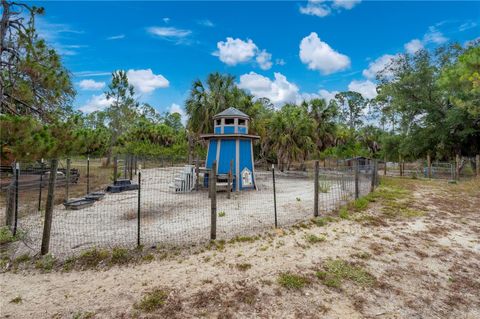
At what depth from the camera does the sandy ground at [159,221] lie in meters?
4.87

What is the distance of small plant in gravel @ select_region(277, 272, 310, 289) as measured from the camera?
10.8ft

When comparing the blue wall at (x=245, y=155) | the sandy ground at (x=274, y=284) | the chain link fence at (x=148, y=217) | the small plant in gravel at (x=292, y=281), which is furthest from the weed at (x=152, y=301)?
the blue wall at (x=245, y=155)

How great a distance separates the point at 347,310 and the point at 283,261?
131 centimetres

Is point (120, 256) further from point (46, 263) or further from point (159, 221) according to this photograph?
point (159, 221)

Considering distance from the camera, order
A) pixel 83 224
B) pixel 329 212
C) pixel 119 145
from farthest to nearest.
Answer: pixel 119 145 < pixel 329 212 < pixel 83 224

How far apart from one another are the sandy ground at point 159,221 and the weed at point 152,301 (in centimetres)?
165

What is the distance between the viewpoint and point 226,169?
11852 millimetres

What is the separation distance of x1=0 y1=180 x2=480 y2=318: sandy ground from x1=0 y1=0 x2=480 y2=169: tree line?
2516mm

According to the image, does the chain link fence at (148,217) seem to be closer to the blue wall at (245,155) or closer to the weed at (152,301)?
the weed at (152,301)

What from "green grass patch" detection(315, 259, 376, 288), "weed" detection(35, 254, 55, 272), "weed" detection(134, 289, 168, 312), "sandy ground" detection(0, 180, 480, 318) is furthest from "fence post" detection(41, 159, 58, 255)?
"green grass patch" detection(315, 259, 376, 288)

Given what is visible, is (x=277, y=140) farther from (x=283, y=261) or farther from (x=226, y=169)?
(x=283, y=261)

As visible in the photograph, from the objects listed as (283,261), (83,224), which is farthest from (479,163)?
(83,224)

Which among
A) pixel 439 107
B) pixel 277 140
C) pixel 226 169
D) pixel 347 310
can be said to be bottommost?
pixel 347 310

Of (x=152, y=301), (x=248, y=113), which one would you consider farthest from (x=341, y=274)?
(x=248, y=113)
